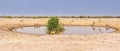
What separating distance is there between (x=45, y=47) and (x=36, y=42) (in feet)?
3.86

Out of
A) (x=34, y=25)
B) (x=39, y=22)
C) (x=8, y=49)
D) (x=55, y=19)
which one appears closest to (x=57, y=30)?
(x=55, y=19)

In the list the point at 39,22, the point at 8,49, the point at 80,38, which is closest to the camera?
the point at 8,49

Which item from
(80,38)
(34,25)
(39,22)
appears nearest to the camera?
(80,38)

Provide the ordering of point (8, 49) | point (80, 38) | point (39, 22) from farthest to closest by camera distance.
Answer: point (39, 22) → point (80, 38) → point (8, 49)

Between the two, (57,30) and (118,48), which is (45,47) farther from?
(57,30)

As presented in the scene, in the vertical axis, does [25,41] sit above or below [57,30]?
above

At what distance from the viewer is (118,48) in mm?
14516

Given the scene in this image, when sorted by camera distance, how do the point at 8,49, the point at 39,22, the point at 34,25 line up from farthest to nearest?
the point at 39,22
the point at 34,25
the point at 8,49

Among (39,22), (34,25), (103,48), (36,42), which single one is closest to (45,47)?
(36,42)

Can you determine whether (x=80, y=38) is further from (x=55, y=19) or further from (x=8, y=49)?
(x=55, y=19)

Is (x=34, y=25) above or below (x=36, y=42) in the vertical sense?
below

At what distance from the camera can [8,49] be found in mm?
14094

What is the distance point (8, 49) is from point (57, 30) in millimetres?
10996

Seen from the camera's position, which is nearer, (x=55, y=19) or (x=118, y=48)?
(x=118, y=48)
